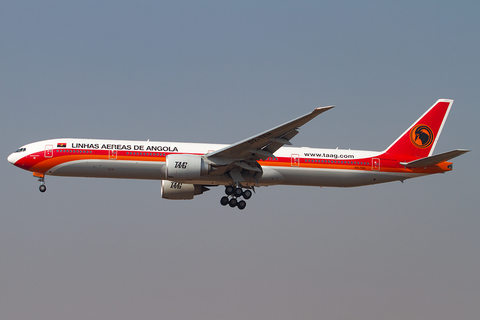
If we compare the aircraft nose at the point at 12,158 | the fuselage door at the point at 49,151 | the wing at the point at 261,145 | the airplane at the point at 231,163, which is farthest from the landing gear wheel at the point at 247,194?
the aircraft nose at the point at 12,158

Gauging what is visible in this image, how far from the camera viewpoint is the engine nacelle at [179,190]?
3671 cm

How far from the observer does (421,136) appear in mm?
37406

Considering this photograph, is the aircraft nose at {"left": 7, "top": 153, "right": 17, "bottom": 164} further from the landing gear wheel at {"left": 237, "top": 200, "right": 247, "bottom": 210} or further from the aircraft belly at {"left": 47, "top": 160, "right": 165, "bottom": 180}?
the landing gear wheel at {"left": 237, "top": 200, "right": 247, "bottom": 210}

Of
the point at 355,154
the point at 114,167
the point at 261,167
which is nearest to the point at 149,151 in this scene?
the point at 114,167

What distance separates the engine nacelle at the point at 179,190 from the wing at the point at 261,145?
5477mm

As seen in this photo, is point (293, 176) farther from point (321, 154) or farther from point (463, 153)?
point (463, 153)

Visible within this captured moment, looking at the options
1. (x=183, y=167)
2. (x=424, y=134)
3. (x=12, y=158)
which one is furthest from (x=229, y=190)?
(x=424, y=134)

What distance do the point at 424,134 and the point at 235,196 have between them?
13.4m

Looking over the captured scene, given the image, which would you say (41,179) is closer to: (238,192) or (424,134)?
(238,192)

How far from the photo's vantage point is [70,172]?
32781 mm

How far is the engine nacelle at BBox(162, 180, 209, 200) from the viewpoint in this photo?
120 ft

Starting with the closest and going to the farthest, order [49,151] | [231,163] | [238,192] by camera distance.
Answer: [231,163]
[49,151]
[238,192]

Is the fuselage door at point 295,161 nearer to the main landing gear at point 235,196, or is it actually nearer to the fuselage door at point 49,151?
the main landing gear at point 235,196

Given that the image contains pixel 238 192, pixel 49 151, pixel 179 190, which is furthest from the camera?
pixel 179 190
